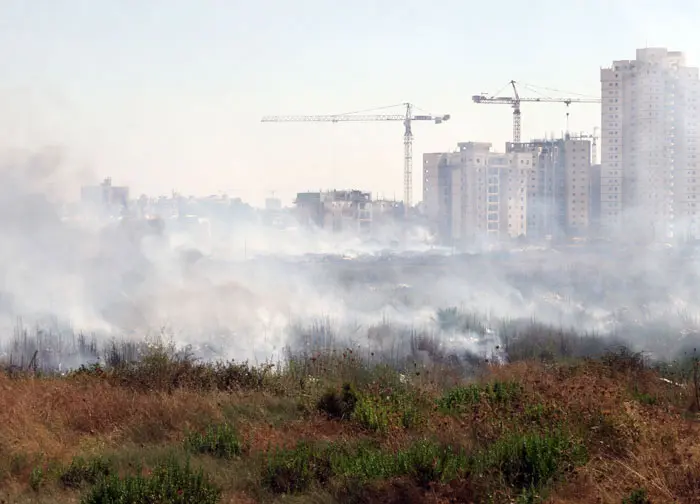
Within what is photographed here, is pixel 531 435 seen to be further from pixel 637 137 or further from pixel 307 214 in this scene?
pixel 307 214

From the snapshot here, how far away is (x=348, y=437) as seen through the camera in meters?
9.90

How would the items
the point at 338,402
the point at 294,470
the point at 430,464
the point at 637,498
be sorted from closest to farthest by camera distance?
the point at 637,498 → the point at 430,464 → the point at 294,470 → the point at 338,402

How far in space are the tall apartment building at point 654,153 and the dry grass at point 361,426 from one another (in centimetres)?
6428

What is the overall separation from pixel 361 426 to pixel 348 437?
56cm

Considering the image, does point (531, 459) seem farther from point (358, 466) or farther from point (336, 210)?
point (336, 210)

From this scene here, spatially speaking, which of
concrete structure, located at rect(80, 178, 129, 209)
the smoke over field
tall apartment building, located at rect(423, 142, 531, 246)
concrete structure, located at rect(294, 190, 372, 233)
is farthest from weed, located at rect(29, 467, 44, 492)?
concrete structure, located at rect(294, 190, 372, 233)

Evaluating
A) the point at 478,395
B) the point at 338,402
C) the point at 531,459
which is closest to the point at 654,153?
the point at 478,395

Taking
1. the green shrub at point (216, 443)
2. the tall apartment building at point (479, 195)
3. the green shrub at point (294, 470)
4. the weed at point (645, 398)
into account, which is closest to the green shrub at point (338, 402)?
the green shrub at point (216, 443)

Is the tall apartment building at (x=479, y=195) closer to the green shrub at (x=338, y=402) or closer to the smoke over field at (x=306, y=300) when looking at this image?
the smoke over field at (x=306, y=300)

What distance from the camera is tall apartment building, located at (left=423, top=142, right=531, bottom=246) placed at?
98688mm

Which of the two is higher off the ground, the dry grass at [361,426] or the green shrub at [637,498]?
the green shrub at [637,498]

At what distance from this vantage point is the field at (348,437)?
7637 mm

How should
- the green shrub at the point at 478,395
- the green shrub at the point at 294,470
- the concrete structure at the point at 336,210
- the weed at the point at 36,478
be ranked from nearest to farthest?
the green shrub at the point at 294,470 < the weed at the point at 36,478 < the green shrub at the point at 478,395 < the concrete structure at the point at 336,210

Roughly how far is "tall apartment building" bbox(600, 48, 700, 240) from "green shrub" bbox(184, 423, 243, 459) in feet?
221
